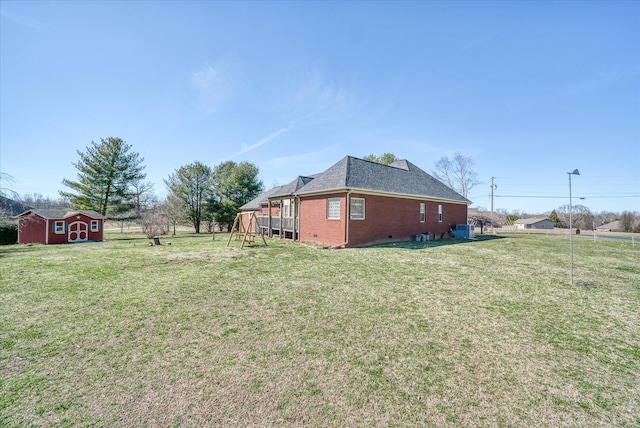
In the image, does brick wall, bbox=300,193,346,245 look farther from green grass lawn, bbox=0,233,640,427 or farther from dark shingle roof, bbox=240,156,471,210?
green grass lawn, bbox=0,233,640,427

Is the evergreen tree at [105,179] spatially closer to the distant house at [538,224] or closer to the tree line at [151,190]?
the tree line at [151,190]

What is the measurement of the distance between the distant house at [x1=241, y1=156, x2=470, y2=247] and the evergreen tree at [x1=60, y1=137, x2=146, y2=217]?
20.0 metres

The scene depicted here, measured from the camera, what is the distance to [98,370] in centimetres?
314

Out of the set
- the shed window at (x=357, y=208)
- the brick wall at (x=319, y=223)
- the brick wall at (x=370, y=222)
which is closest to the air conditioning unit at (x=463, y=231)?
the brick wall at (x=370, y=222)

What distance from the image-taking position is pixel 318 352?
3.54m

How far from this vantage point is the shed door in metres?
20.9

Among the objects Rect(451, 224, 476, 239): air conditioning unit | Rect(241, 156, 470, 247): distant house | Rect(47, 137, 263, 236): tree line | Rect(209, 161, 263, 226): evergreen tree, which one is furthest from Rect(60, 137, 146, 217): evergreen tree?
Rect(451, 224, 476, 239): air conditioning unit

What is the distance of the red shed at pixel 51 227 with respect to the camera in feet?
64.4

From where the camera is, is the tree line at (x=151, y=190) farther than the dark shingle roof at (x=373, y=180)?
Yes

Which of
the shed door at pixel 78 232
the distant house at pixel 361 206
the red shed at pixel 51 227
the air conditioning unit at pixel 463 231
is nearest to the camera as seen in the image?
the distant house at pixel 361 206

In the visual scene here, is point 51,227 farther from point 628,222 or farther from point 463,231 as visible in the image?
point 628,222

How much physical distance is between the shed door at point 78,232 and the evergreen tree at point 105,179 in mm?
7474

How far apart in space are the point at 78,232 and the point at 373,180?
24.8 m

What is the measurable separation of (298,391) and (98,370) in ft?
8.42
